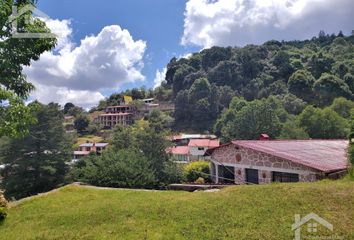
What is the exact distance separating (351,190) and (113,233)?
710cm

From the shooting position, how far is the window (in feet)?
60.0

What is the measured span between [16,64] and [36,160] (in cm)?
3103

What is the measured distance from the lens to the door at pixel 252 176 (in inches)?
834

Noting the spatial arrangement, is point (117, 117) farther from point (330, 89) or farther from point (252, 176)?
point (252, 176)

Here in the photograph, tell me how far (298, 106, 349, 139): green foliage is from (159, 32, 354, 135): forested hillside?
56.6ft

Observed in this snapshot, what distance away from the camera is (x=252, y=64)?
106m

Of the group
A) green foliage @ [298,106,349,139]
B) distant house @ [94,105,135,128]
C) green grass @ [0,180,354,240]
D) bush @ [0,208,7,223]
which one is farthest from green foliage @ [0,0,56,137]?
distant house @ [94,105,135,128]

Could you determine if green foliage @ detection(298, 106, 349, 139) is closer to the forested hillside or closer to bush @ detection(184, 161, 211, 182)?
the forested hillside

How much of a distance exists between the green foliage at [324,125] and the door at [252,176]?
2743cm

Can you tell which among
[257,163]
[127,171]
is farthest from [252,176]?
[127,171]

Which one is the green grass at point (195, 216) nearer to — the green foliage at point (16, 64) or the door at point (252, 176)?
the green foliage at point (16, 64)

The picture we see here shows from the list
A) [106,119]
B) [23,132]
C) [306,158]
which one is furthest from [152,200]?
[106,119]

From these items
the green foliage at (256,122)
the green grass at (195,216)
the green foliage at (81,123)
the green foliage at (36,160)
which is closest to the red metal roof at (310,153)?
the green grass at (195,216)

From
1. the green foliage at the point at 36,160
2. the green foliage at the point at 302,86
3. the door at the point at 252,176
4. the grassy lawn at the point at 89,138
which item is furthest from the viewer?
the grassy lawn at the point at 89,138
